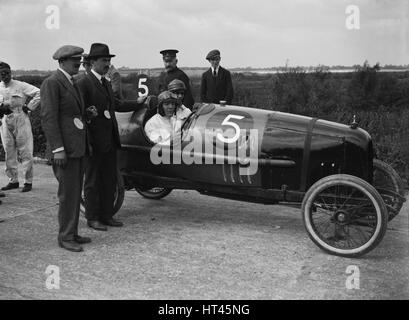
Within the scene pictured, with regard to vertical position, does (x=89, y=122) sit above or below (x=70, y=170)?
above

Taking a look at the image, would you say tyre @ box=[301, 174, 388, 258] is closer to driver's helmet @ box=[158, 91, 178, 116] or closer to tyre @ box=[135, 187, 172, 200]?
driver's helmet @ box=[158, 91, 178, 116]

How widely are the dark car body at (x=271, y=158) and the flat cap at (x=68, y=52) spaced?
1361 mm

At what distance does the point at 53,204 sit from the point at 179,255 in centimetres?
264

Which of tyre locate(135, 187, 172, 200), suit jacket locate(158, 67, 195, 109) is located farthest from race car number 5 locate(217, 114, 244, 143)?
suit jacket locate(158, 67, 195, 109)

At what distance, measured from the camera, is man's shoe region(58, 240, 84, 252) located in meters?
5.08

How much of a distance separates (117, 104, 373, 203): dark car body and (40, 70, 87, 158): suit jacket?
1.06 m

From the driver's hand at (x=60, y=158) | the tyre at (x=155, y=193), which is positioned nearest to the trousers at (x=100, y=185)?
the driver's hand at (x=60, y=158)

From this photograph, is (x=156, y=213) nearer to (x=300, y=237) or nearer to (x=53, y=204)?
(x=53, y=204)

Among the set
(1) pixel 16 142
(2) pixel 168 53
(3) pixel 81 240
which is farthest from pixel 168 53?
(3) pixel 81 240

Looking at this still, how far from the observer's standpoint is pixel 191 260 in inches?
192

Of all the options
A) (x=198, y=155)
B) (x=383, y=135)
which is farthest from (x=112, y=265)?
(x=383, y=135)

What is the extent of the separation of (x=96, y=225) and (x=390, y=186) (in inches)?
132

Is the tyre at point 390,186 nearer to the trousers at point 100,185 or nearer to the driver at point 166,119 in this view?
the driver at point 166,119

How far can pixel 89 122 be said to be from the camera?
18.6 ft
